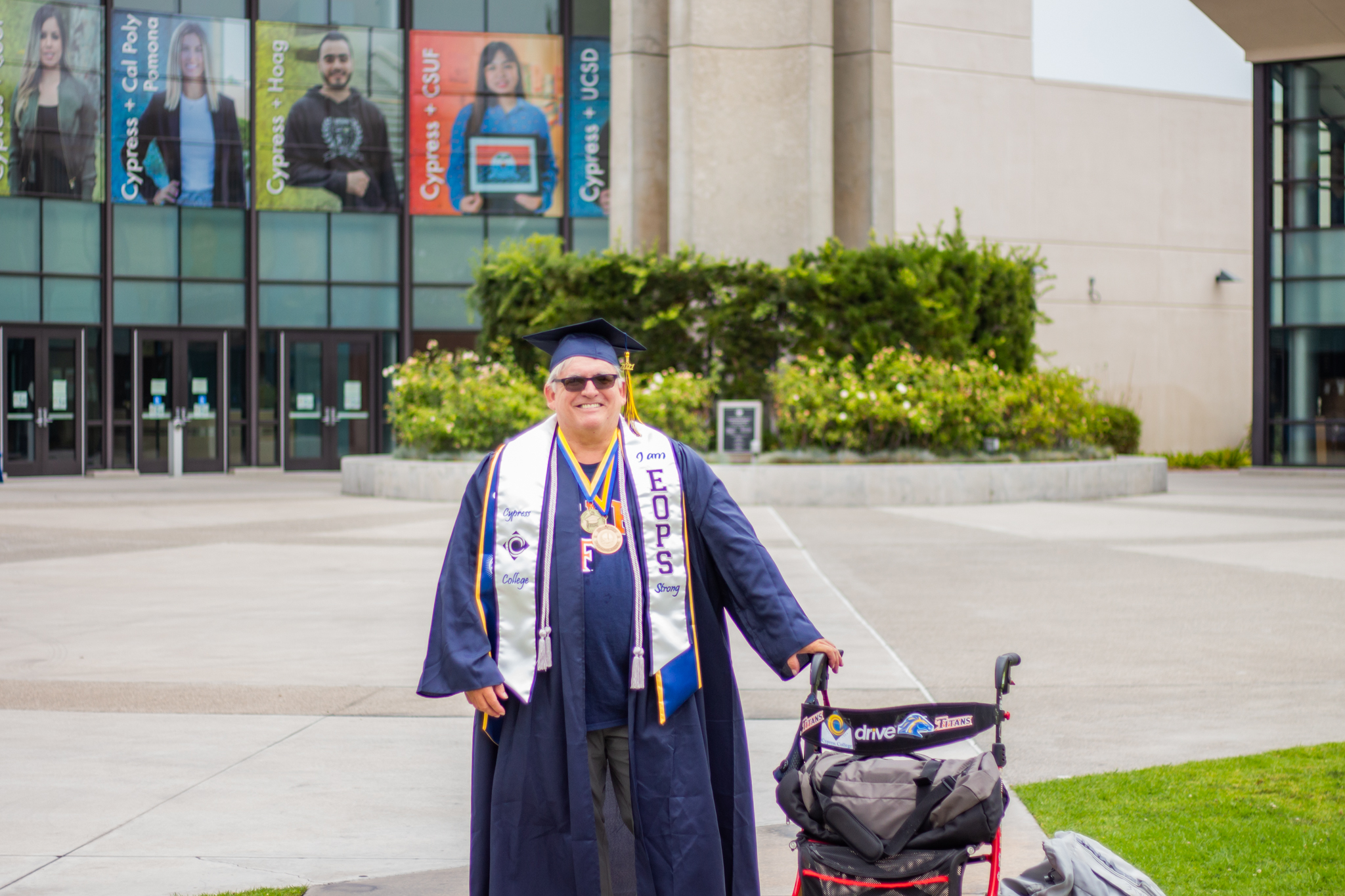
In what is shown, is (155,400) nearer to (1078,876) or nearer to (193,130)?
(193,130)

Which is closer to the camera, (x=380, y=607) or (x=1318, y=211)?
(x=380, y=607)

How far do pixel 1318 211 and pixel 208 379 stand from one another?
80.7 ft

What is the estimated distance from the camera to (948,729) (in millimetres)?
3094

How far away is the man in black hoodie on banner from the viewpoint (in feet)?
99.1

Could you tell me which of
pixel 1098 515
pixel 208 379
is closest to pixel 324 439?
pixel 208 379

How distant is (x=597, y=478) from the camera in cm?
359

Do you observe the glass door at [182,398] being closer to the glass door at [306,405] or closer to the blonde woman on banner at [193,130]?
the glass door at [306,405]

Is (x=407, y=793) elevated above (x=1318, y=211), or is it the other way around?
(x=1318, y=211)

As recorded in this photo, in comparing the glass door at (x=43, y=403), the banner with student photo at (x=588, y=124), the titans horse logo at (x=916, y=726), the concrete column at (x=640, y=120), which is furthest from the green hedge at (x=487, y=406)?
the titans horse logo at (x=916, y=726)

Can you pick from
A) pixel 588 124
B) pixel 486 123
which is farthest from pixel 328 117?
pixel 588 124

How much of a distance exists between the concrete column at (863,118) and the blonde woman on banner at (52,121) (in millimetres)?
16701

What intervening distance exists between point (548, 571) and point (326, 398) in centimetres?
2831

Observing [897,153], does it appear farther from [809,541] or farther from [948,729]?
[948,729]

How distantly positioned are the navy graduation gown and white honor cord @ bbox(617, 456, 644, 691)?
26mm
